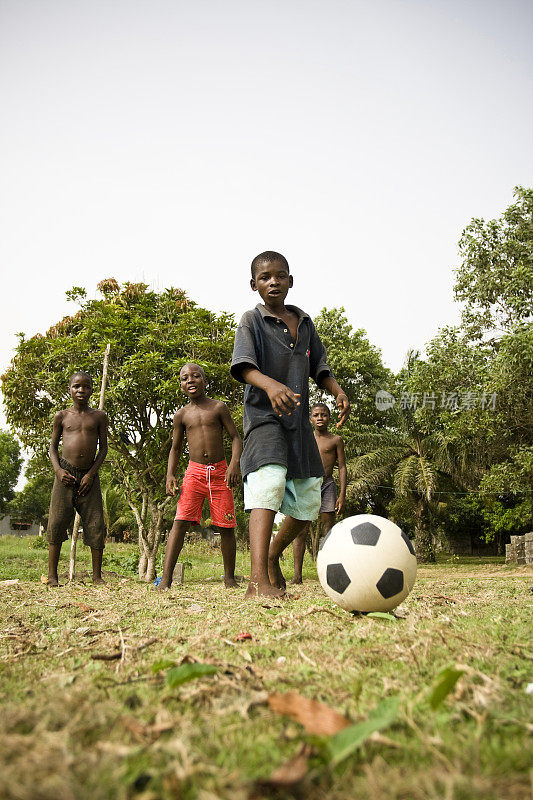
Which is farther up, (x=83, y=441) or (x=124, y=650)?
(x=83, y=441)

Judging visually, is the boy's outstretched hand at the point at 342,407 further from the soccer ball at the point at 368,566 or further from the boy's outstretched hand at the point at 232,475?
the boy's outstretched hand at the point at 232,475

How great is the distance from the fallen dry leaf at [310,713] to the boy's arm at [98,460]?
19.8 ft

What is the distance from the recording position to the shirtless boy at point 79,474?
22.0 feet

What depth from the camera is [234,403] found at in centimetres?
1145

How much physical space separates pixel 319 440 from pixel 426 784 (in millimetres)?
8242

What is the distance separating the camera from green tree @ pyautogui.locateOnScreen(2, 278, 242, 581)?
998 centimetres

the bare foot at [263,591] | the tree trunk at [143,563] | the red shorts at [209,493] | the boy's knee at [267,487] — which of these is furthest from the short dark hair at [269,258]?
the tree trunk at [143,563]

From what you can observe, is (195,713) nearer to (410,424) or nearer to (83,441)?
(83,441)

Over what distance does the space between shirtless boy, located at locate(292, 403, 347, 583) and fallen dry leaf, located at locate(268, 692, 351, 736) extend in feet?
22.2

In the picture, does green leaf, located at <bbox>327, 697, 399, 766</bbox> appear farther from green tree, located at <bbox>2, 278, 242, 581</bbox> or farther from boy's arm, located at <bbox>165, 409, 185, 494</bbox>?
green tree, located at <bbox>2, 278, 242, 581</bbox>

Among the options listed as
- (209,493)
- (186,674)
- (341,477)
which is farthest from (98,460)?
(186,674)

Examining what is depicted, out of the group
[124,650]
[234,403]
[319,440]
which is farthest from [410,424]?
[124,650]

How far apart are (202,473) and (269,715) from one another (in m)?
5.03

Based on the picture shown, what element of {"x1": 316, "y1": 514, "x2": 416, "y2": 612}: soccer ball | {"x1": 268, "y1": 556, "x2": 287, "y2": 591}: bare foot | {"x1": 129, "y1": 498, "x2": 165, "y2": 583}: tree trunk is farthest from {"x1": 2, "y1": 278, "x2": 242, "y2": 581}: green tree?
{"x1": 316, "y1": 514, "x2": 416, "y2": 612}: soccer ball
